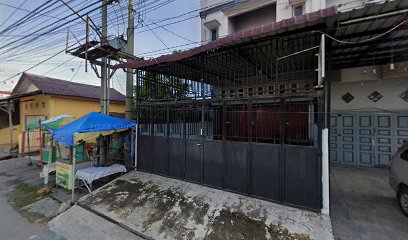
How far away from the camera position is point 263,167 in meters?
4.23

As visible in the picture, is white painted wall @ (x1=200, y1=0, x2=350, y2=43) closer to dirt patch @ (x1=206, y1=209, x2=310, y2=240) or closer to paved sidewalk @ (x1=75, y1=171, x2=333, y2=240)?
paved sidewalk @ (x1=75, y1=171, x2=333, y2=240)

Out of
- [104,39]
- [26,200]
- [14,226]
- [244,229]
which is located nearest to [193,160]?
[244,229]

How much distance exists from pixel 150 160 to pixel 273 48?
4.96 m

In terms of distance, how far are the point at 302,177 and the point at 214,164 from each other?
2.04m

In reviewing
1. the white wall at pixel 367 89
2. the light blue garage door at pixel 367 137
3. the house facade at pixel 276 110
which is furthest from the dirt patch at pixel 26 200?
the white wall at pixel 367 89

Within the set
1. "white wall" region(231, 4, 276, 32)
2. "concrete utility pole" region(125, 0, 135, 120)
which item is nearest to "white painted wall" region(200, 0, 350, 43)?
"white wall" region(231, 4, 276, 32)

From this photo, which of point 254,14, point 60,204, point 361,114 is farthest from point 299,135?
point 254,14

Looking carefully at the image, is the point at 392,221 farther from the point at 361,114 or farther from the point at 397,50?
the point at 361,114

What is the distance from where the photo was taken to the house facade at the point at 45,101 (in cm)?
1169

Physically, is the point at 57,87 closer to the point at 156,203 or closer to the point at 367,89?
the point at 156,203

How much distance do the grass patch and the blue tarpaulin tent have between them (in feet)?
6.00

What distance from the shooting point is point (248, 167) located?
14.5 ft

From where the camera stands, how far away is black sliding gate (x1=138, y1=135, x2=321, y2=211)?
3754 millimetres

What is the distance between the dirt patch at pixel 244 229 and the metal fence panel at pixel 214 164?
3.79 ft
